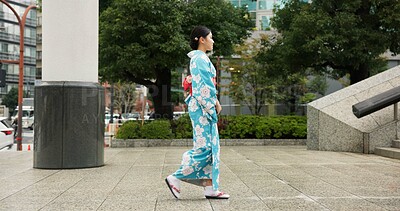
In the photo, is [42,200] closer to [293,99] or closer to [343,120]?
[343,120]

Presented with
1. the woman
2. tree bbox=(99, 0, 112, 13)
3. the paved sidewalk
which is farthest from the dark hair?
tree bbox=(99, 0, 112, 13)

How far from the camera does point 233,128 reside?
1628 centimetres

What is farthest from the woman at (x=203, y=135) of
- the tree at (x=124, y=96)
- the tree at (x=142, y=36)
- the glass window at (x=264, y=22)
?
the tree at (x=124, y=96)

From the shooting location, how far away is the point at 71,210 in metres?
4.70

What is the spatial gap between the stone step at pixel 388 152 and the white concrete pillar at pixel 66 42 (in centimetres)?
659

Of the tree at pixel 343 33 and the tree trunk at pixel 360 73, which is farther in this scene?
the tree trunk at pixel 360 73

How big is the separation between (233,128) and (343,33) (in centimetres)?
479

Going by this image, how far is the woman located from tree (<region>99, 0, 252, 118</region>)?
10.8m

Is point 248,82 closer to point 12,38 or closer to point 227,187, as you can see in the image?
point 227,187

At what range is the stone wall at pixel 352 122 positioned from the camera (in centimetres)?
1155

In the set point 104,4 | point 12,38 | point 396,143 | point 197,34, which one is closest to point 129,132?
point 104,4

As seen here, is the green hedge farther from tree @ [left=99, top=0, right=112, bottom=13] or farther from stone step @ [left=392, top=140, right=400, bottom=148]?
tree @ [left=99, top=0, right=112, bottom=13]

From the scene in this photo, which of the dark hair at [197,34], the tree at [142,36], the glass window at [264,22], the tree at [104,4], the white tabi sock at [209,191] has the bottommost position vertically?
the white tabi sock at [209,191]

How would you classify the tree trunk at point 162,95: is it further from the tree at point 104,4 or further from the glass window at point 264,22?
the glass window at point 264,22
